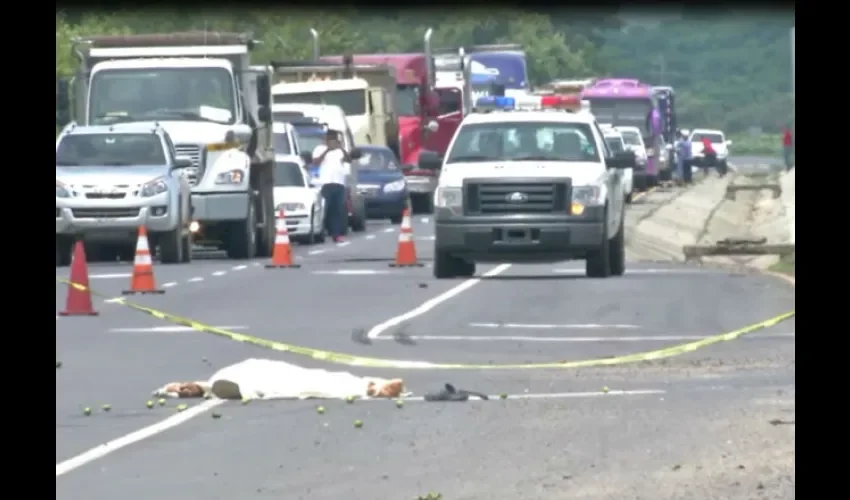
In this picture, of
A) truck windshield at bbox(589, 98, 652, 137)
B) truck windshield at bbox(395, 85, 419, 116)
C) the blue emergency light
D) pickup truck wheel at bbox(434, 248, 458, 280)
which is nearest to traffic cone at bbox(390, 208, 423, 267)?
pickup truck wheel at bbox(434, 248, 458, 280)

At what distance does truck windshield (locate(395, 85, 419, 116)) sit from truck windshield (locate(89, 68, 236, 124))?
23.7 metres

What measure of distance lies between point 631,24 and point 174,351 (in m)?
13.2

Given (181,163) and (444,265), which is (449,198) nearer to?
(444,265)

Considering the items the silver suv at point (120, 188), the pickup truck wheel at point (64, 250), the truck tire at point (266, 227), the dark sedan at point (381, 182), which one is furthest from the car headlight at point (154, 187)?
the dark sedan at point (381, 182)

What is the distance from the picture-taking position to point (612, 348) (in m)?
17.1

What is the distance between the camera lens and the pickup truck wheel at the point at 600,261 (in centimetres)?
2616

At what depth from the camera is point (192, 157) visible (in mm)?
32125

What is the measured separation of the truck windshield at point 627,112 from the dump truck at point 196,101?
39.9 m

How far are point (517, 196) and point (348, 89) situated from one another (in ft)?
81.5

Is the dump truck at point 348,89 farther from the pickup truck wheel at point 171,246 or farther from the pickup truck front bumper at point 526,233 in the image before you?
the pickup truck front bumper at point 526,233

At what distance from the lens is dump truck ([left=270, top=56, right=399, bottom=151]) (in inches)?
1955
